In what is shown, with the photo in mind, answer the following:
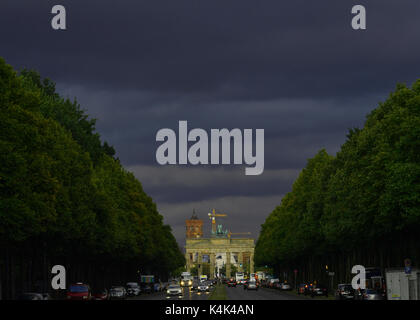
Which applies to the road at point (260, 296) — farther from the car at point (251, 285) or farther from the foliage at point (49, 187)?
the car at point (251, 285)

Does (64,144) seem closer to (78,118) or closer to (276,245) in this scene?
(78,118)

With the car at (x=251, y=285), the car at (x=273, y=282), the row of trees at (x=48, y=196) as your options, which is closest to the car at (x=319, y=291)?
the row of trees at (x=48, y=196)

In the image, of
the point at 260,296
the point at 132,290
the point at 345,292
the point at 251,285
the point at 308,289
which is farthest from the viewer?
the point at 251,285

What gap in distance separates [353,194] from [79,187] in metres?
26.5

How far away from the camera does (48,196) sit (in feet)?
209

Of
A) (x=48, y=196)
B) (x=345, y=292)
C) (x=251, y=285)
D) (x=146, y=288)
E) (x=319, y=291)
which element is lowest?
(x=251, y=285)

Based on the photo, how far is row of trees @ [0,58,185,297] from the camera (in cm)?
5697

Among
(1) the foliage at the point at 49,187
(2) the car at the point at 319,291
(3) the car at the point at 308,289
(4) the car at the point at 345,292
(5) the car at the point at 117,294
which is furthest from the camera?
(3) the car at the point at 308,289

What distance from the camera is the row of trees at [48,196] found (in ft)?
187

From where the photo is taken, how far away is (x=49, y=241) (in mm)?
72875

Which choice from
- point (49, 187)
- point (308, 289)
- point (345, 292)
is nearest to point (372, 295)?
point (345, 292)

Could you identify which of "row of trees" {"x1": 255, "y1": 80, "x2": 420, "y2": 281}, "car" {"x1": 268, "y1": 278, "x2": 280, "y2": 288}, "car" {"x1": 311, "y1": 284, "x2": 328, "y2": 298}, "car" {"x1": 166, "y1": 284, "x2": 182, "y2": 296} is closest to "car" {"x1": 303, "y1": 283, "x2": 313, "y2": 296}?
"car" {"x1": 311, "y1": 284, "x2": 328, "y2": 298}

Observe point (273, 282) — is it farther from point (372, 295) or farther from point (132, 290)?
point (372, 295)
